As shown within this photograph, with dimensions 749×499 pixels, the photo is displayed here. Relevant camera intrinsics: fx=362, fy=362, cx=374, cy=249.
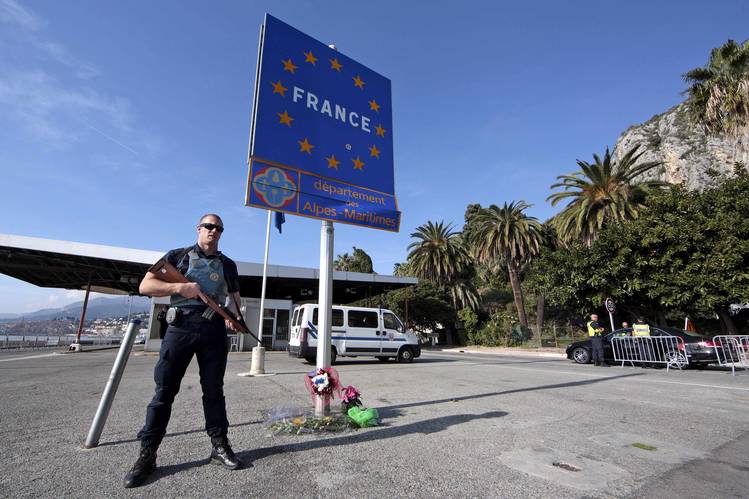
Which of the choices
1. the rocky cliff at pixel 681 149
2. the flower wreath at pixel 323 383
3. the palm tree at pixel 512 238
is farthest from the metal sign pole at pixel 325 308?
the rocky cliff at pixel 681 149

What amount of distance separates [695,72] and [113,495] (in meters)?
28.6

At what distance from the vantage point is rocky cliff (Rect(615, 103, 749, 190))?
4259 centimetres

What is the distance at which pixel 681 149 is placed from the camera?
1839 inches

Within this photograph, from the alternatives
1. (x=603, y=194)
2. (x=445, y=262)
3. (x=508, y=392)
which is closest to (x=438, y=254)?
(x=445, y=262)

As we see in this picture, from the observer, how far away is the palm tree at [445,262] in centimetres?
3869

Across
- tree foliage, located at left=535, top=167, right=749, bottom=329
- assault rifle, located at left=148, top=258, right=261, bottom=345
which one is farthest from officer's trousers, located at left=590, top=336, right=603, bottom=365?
assault rifle, located at left=148, top=258, right=261, bottom=345

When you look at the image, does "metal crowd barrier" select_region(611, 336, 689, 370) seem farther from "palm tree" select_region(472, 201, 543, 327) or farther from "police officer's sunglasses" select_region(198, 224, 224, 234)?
"palm tree" select_region(472, 201, 543, 327)

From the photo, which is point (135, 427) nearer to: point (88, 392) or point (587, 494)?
point (88, 392)

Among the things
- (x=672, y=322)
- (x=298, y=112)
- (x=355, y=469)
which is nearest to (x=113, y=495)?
(x=355, y=469)

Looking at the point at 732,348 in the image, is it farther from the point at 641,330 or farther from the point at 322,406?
the point at 322,406

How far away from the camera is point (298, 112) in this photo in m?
4.73

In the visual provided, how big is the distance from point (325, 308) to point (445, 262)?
34.9 meters

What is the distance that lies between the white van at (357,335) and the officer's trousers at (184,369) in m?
9.73

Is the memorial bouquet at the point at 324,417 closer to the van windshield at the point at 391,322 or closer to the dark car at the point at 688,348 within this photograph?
the van windshield at the point at 391,322
